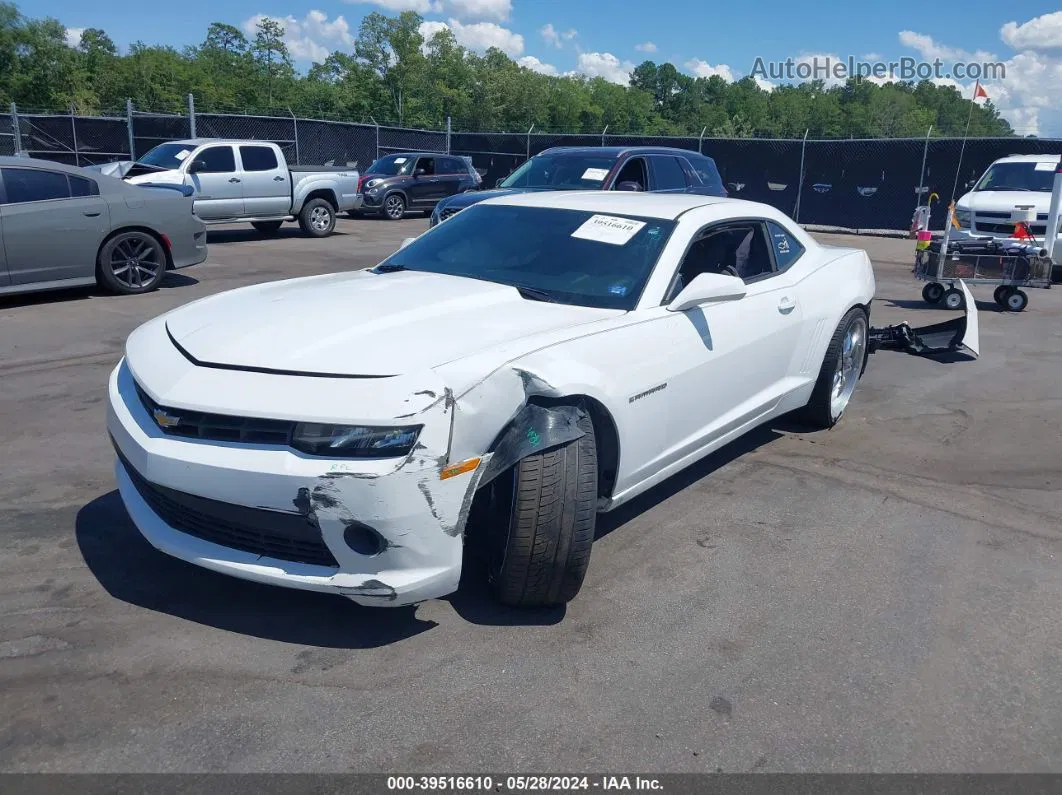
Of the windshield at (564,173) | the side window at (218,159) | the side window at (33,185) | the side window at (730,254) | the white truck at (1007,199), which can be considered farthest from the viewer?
the side window at (218,159)

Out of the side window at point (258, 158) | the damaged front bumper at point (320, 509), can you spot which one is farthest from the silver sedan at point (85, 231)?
the damaged front bumper at point (320, 509)

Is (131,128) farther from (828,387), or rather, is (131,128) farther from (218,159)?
(828,387)

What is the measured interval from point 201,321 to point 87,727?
166 cm

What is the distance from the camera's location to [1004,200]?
13.9 m

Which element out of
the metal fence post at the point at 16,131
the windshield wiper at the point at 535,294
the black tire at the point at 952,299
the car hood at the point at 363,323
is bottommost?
the black tire at the point at 952,299

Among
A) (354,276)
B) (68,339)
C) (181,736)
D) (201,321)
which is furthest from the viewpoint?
(68,339)

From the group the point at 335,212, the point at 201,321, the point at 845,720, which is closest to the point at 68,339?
the point at 201,321

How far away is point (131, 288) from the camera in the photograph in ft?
33.2

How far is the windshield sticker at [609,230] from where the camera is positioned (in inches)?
174

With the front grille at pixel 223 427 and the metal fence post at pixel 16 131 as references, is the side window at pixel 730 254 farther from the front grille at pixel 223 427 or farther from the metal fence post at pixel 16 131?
the metal fence post at pixel 16 131

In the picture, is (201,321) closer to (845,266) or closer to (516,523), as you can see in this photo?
(516,523)

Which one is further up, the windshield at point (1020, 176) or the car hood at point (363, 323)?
the windshield at point (1020, 176)

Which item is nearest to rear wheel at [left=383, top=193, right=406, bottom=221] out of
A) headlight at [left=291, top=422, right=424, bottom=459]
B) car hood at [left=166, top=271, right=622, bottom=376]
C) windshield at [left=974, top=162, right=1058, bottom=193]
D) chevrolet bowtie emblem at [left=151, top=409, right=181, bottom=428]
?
windshield at [left=974, top=162, right=1058, bottom=193]

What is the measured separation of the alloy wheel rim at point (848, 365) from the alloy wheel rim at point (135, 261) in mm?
7772
